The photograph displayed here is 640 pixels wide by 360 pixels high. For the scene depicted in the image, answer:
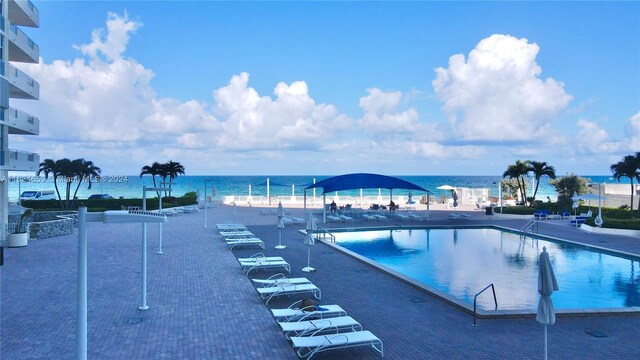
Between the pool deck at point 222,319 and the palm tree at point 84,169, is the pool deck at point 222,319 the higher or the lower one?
the lower one

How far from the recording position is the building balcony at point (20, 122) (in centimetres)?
2058

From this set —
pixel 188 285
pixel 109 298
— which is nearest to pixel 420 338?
pixel 188 285

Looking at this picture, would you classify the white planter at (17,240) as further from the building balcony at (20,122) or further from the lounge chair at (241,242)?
the lounge chair at (241,242)

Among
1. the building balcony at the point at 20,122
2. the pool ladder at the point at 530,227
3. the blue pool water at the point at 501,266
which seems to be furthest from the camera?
the pool ladder at the point at 530,227

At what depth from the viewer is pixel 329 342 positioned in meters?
6.85

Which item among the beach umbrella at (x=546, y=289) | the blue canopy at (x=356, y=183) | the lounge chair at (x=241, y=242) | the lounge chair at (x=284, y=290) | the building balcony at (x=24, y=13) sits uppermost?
the building balcony at (x=24, y=13)

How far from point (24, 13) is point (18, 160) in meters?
7.35

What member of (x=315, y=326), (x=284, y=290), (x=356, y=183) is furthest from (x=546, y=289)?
(x=356, y=183)

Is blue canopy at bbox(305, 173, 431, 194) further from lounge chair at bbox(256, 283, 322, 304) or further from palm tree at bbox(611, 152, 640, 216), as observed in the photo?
lounge chair at bbox(256, 283, 322, 304)

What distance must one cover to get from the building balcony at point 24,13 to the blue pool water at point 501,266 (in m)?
18.7

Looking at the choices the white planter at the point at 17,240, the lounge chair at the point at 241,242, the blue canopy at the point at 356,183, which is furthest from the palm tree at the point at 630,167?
the white planter at the point at 17,240

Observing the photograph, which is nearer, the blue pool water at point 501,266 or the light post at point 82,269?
the light post at point 82,269

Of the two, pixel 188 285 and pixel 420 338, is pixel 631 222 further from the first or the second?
pixel 188 285

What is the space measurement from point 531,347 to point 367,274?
5836 mm
